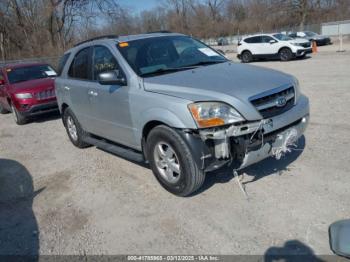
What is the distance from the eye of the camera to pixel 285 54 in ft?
67.3

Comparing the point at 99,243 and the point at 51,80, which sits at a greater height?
the point at 51,80

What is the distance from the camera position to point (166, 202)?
412cm

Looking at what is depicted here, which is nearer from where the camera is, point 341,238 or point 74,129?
point 341,238

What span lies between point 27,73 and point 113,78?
7385 millimetres

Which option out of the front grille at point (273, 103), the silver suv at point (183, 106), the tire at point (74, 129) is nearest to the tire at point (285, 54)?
the silver suv at point (183, 106)

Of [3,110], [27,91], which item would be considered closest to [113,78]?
[27,91]

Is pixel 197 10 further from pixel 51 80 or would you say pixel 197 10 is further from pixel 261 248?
pixel 261 248

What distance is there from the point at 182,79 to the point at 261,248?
2071 millimetres

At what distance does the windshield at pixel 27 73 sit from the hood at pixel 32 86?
0.42m

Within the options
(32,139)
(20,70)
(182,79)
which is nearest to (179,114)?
(182,79)

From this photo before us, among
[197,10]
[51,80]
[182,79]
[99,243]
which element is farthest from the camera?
[197,10]

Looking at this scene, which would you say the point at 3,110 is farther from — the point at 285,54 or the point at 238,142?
the point at 285,54

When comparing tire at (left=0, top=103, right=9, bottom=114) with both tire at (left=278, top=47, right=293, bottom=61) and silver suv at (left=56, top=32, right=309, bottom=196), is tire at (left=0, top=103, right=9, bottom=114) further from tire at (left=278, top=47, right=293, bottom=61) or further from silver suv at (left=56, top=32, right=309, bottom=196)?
tire at (left=278, top=47, right=293, bottom=61)

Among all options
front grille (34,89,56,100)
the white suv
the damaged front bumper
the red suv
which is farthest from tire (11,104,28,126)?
the white suv
